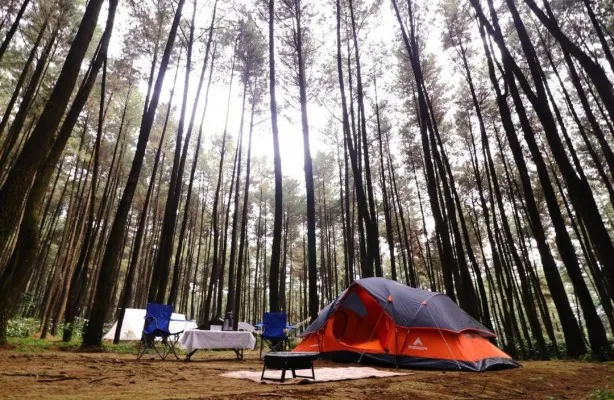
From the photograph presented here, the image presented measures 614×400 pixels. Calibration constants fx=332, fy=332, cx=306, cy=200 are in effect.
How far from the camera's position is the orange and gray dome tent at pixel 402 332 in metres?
4.90

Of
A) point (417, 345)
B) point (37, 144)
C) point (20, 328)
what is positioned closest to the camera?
point (37, 144)

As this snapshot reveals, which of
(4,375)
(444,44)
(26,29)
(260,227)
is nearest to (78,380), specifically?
(4,375)

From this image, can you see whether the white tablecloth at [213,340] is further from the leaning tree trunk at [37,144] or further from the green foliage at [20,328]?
the green foliage at [20,328]

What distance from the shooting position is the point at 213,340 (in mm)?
6141

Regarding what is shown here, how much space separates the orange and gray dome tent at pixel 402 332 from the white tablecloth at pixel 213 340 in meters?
1.38

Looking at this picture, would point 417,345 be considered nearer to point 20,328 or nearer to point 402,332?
point 402,332

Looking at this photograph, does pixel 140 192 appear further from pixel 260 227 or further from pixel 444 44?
pixel 444 44

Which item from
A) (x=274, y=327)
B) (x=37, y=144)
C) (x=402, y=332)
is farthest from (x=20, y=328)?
(x=402, y=332)

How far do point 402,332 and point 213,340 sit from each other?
3394 millimetres

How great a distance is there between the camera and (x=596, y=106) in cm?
1054

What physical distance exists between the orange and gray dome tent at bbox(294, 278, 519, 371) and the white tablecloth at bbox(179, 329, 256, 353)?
1376 mm

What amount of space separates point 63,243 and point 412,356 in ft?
39.1

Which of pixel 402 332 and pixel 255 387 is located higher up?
pixel 402 332

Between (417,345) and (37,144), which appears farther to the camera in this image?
(417,345)
